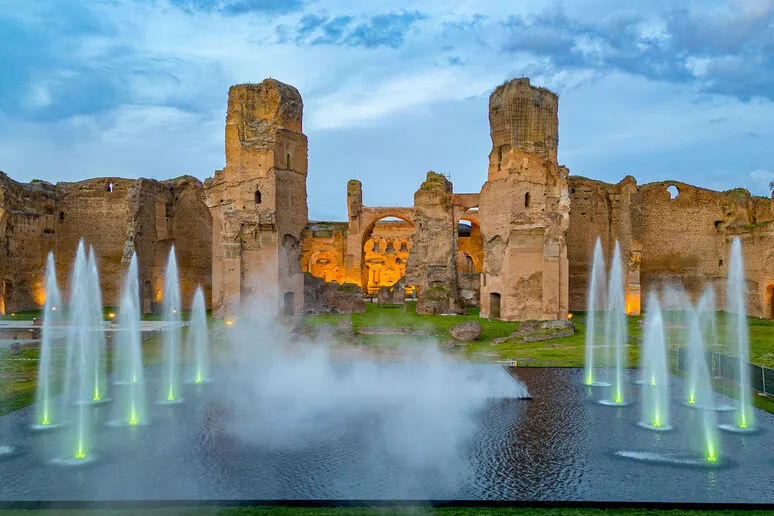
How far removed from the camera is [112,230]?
33625 mm

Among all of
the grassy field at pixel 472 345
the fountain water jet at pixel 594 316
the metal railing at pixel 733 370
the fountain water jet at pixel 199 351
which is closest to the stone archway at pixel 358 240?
the grassy field at pixel 472 345

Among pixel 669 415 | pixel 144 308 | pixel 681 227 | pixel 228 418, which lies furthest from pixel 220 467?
pixel 681 227

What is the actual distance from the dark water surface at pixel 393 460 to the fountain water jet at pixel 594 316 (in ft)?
11.3

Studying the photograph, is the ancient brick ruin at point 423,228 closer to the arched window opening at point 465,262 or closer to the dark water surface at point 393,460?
the dark water surface at point 393,460

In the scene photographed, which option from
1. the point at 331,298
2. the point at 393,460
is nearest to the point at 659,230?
the point at 331,298

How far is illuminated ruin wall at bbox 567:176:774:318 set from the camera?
104 ft

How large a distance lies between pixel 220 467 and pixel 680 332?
20562 mm

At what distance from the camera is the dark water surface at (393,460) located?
761cm

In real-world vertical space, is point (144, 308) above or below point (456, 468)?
above

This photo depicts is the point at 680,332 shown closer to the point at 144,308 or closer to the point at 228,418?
the point at 228,418

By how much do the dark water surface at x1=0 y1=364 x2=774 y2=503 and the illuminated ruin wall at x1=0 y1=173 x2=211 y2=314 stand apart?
861 inches

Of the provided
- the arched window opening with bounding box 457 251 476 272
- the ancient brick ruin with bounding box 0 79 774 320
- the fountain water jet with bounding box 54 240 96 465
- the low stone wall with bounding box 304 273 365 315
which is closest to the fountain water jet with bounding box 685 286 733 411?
the ancient brick ruin with bounding box 0 79 774 320

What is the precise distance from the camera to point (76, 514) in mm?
6984

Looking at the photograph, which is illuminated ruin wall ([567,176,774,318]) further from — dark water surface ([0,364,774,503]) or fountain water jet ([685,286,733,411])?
dark water surface ([0,364,774,503])
